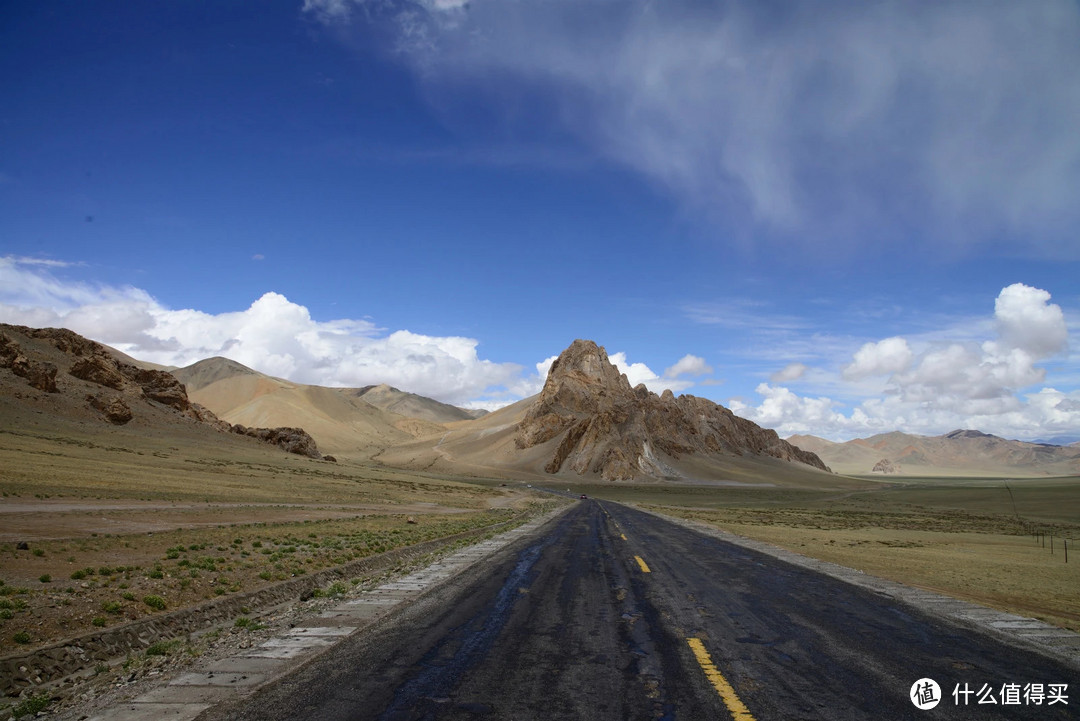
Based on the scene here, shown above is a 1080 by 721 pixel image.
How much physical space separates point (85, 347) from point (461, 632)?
113245 millimetres

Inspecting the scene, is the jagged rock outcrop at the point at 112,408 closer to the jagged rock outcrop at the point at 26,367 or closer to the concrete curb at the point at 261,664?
the jagged rock outcrop at the point at 26,367

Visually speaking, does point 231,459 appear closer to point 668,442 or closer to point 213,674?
point 213,674

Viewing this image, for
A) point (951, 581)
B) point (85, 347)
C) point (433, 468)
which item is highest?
point (85, 347)

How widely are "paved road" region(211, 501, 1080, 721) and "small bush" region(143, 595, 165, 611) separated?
184 inches

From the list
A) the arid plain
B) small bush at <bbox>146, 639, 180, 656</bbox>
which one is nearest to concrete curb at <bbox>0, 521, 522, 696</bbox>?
the arid plain

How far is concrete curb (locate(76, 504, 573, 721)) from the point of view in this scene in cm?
660

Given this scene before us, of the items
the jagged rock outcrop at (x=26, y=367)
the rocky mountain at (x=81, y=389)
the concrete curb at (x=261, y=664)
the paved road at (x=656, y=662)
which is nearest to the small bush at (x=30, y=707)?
the concrete curb at (x=261, y=664)

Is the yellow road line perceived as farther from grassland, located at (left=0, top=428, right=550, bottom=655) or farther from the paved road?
grassland, located at (left=0, top=428, right=550, bottom=655)

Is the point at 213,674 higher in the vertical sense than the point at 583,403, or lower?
lower

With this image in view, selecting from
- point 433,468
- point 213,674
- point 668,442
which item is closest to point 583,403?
point 668,442

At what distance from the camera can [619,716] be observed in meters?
6.12

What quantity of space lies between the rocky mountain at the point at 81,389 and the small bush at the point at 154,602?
70809 mm

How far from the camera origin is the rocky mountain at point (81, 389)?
7375 cm

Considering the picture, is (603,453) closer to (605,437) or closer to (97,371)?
(605,437)
